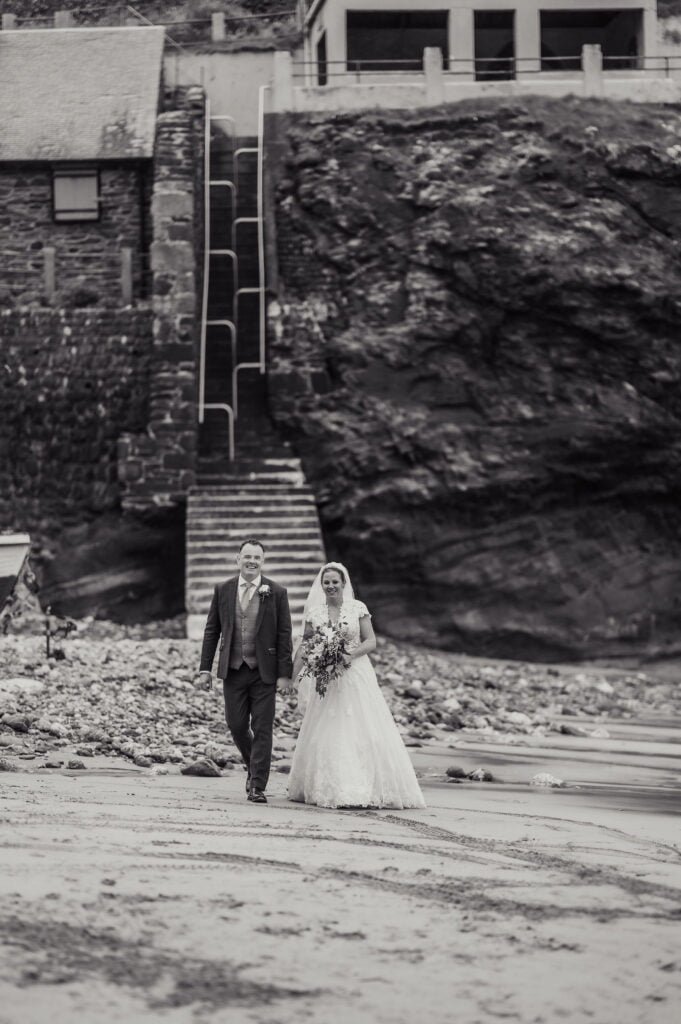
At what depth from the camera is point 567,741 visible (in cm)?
1553

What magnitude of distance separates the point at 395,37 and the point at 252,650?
21.0 meters

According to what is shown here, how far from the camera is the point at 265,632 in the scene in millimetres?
10242

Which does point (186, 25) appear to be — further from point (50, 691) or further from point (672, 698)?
point (50, 691)

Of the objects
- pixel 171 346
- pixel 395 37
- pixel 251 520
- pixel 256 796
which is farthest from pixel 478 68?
pixel 256 796

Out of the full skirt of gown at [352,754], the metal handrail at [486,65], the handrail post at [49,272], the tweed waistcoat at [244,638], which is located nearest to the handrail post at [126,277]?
the handrail post at [49,272]

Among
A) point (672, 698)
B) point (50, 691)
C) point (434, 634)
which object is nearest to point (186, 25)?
point (434, 634)

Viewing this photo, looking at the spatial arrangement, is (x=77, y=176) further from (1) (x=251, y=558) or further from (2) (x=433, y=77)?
(1) (x=251, y=558)

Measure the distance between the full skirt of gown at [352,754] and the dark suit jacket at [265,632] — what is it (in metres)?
0.33

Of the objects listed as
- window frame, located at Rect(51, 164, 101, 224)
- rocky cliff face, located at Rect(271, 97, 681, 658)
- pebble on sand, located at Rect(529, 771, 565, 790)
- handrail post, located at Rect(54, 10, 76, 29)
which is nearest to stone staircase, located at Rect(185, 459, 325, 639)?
rocky cliff face, located at Rect(271, 97, 681, 658)

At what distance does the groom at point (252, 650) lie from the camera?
10.2m

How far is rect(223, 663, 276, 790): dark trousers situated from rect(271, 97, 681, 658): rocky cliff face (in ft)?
42.6

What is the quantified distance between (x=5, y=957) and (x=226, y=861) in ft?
6.95

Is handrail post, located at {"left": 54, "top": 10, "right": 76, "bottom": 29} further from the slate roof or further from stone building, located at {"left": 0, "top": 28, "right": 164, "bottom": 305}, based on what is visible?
stone building, located at {"left": 0, "top": 28, "right": 164, "bottom": 305}

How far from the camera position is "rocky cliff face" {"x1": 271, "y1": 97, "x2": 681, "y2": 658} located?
23359 millimetres
